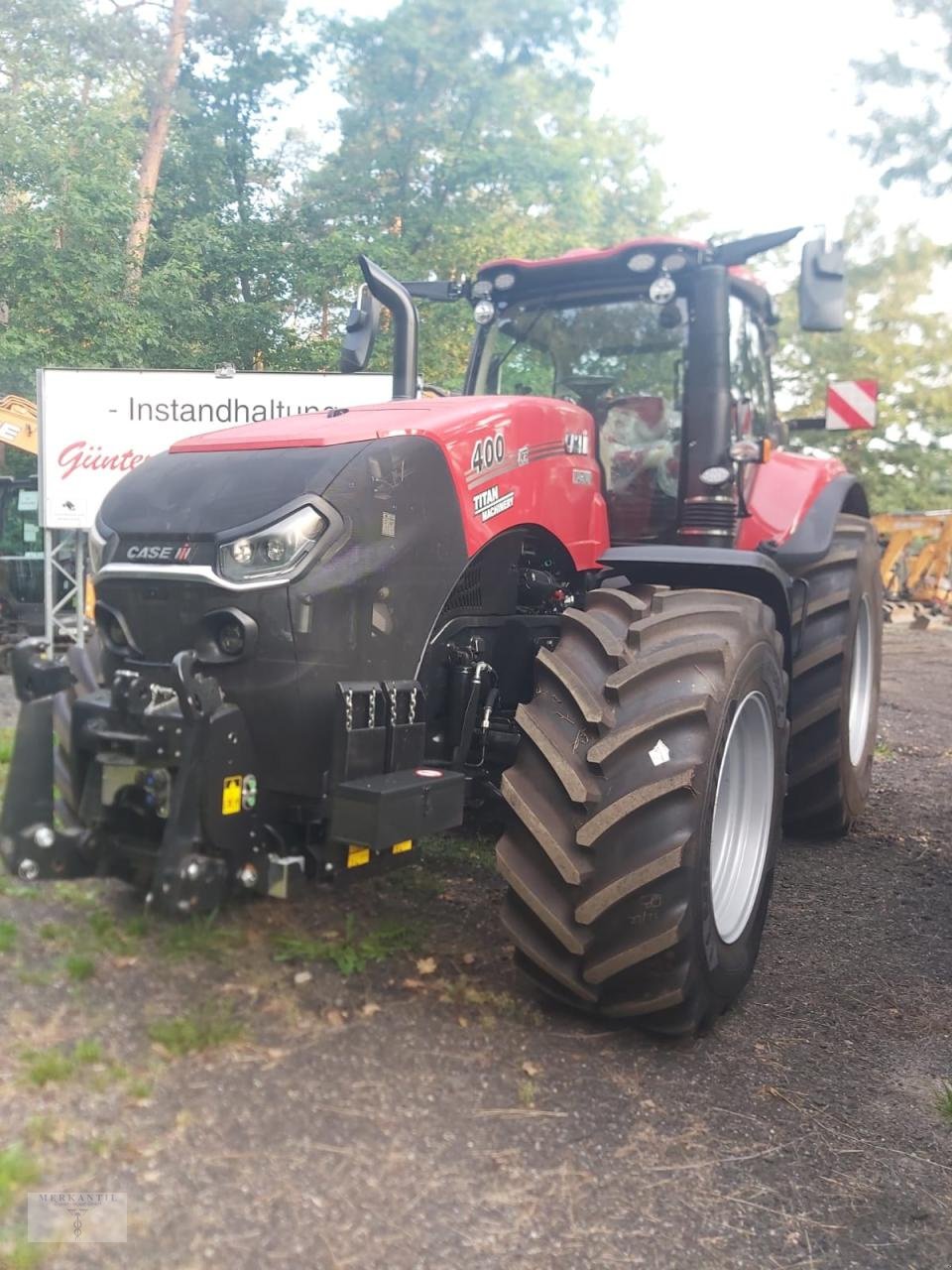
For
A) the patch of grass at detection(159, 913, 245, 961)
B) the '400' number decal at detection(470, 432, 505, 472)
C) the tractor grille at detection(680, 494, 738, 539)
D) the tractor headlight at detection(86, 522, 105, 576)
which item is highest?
the '400' number decal at detection(470, 432, 505, 472)

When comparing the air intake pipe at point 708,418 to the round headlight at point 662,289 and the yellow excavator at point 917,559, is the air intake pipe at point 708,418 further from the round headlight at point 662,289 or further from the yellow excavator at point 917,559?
the yellow excavator at point 917,559

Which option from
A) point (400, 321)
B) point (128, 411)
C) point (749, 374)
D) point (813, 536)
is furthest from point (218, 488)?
point (128, 411)

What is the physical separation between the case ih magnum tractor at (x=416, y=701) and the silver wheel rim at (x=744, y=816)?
0.4 inches

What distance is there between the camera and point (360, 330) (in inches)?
181

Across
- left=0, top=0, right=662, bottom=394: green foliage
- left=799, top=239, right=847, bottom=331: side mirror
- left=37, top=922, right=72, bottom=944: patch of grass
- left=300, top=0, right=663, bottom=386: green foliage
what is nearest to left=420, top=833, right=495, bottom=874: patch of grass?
left=37, top=922, right=72, bottom=944: patch of grass

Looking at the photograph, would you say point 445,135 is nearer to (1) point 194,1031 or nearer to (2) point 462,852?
(2) point 462,852

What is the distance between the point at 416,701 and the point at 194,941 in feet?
3.23

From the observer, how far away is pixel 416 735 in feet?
10.9

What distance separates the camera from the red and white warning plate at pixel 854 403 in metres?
7.12

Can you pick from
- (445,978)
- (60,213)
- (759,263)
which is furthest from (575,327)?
(759,263)

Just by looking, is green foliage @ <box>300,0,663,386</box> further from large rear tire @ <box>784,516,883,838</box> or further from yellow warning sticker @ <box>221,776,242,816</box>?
yellow warning sticker @ <box>221,776,242,816</box>

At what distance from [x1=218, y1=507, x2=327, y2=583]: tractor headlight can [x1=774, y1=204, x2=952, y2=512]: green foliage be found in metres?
25.0

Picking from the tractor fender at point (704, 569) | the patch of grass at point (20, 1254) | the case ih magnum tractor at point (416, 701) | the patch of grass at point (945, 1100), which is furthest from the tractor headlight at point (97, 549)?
the patch of grass at point (945, 1100)

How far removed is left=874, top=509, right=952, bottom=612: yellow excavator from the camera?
60.7 ft
